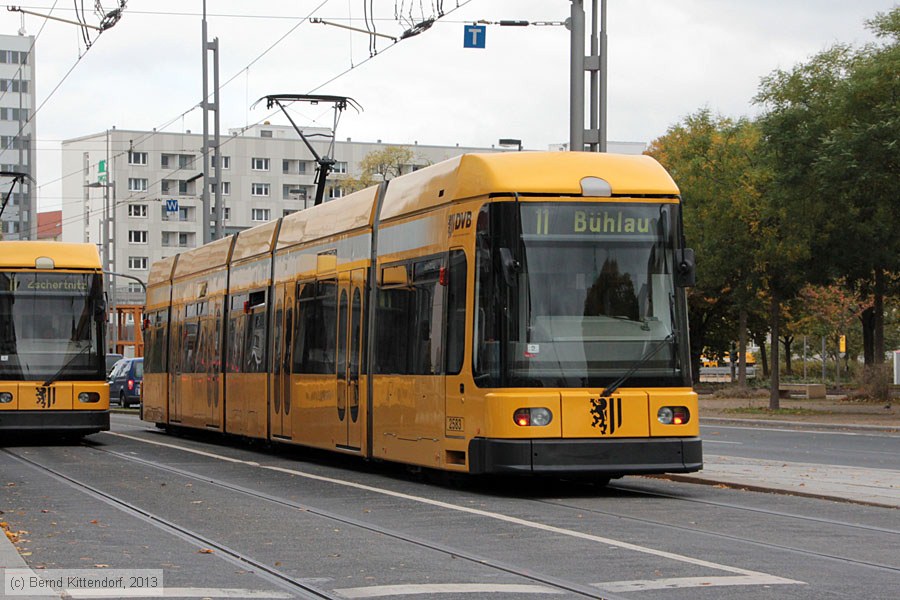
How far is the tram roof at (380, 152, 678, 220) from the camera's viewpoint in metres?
15.0

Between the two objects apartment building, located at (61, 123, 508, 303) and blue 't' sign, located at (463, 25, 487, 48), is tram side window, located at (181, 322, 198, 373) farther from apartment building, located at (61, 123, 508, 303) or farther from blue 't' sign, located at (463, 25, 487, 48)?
apartment building, located at (61, 123, 508, 303)

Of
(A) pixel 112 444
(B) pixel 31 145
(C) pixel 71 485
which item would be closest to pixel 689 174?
(A) pixel 112 444

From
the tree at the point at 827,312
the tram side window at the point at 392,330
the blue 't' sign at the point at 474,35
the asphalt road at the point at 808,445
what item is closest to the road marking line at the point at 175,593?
the tram side window at the point at 392,330

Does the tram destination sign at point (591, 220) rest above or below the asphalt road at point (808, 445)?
above

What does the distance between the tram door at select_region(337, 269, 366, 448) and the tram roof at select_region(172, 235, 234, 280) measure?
7.47 m

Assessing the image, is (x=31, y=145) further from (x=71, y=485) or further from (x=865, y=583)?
(x=865, y=583)

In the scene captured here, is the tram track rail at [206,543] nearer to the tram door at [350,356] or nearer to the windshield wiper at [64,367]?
the tram door at [350,356]

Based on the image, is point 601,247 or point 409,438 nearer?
point 601,247

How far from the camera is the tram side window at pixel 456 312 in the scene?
15.2 m

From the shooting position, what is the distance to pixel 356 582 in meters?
9.16

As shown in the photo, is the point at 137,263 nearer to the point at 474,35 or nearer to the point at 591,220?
the point at 474,35

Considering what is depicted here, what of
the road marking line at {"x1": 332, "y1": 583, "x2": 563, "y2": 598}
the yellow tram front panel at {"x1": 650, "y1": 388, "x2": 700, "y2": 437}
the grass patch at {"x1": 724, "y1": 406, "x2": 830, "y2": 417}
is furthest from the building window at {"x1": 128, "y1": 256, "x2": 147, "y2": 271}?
the road marking line at {"x1": 332, "y1": 583, "x2": 563, "y2": 598}

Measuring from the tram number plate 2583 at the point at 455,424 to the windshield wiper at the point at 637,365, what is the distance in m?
1.44

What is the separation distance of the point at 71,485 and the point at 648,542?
8386mm
